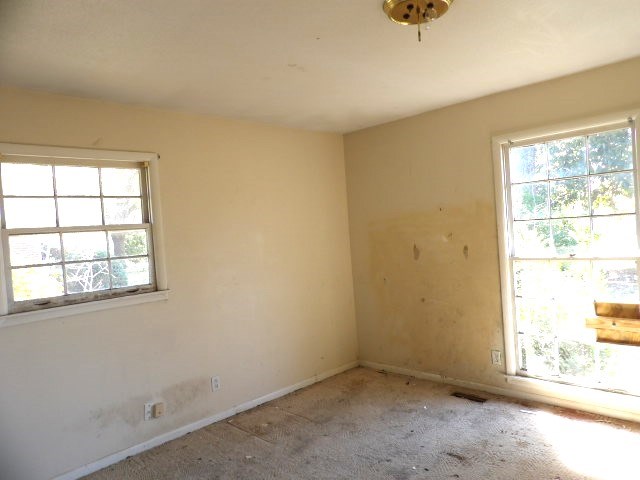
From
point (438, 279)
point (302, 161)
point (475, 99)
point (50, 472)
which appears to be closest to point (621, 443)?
point (438, 279)

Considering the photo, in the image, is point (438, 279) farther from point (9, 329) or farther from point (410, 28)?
point (9, 329)

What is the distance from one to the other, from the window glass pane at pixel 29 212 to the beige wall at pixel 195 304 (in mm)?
363

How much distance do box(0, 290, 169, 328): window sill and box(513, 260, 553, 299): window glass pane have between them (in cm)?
269

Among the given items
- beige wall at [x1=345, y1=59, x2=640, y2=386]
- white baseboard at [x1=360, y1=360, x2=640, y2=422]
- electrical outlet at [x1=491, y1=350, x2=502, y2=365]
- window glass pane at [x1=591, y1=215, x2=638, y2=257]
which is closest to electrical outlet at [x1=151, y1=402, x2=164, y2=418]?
beige wall at [x1=345, y1=59, x2=640, y2=386]

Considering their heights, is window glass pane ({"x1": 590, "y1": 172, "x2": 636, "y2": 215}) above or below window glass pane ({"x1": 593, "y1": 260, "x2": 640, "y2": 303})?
above

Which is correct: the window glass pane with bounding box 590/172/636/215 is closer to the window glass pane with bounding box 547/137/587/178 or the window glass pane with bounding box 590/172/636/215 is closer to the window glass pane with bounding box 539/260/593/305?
the window glass pane with bounding box 547/137/587/178

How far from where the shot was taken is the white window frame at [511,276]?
2.85m

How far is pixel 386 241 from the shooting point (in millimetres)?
4145

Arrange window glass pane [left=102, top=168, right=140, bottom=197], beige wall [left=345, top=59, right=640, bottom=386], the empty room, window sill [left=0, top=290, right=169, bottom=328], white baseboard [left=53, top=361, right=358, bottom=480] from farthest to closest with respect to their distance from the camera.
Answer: beige wall [left=345, top=59, right=640, bottom=386]
window glass pane [left=102, top=168, right=140, bottom=197]
white baseboard [left=53, top=361, right=358, bottom=480]
window sill [left=0, top=290, right=169, bottom=328]
the empty room

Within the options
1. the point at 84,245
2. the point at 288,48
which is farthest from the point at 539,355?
the point at 84,245

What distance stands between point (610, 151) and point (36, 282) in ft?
12.6

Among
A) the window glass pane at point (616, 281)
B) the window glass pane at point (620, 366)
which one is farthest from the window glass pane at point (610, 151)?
the window glass pane at point (620, 366)

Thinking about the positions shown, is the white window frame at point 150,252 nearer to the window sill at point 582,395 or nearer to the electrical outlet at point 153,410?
the electrical outlet at point 153,410

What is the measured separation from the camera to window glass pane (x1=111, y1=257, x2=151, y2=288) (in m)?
2.96
